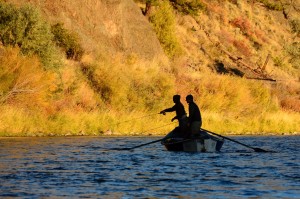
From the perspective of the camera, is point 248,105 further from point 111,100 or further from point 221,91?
point 111,100

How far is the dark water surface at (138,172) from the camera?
19391 millimetres

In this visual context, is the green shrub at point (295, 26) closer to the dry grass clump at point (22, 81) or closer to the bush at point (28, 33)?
the bush at point (28, 33)

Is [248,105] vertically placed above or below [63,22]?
below

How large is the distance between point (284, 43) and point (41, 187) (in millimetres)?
76629

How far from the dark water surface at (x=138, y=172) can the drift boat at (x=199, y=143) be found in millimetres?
526

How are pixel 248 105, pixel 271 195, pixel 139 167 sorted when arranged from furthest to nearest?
1. pixel 248 105
2. pixel 139 167
3. pixel 271 195

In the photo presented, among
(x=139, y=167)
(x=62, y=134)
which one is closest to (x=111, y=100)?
(x=62, y=134)

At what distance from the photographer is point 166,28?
73.8 m

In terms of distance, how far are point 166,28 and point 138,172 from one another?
5029cm

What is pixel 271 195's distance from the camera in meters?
18.9

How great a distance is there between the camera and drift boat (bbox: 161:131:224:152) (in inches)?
1320

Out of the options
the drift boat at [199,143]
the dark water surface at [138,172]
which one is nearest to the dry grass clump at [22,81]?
the dark water surface at [138,172]

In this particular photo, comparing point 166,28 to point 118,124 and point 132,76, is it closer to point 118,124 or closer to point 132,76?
point 132,76

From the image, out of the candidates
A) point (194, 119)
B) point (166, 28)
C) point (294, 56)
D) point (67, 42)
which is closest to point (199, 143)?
point (194, 119)
